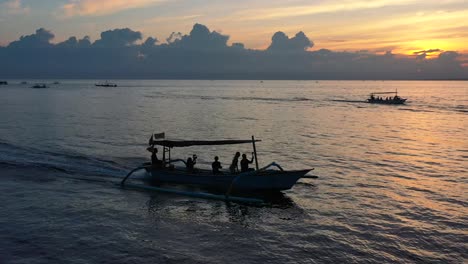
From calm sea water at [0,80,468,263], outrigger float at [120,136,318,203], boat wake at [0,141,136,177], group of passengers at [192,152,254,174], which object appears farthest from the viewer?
boat wake at [0,141,136,177]

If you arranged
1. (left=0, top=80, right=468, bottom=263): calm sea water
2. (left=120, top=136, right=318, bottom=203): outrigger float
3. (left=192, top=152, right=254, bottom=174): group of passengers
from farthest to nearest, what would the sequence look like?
(left=192, top=152, right=254, bottom=174): group of passengers < (left=120, top=136, right=318, bottom=203): outrigger float < (left=0, top=80, right=468, bottom=263): calm sea water

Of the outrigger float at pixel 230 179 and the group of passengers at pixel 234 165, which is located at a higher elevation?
the group of passengers at pixel 234 165

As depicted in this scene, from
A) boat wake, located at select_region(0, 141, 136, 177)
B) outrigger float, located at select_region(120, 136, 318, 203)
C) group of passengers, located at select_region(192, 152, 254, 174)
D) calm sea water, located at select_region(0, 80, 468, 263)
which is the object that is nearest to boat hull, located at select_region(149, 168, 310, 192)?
outrigger float, located at select_region(120, 136, 318, 203)

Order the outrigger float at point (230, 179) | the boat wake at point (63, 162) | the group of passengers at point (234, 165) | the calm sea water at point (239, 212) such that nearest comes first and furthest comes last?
the calm sea water at point (239, 212) → the outrigger float at point (230, 179) → the group of passengers at point (234, 165) → the boat wake at point (63, 162)

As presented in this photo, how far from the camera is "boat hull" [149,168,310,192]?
25.2 meters

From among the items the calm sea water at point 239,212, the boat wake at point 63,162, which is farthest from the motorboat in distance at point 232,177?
the boat wake at point 63,162

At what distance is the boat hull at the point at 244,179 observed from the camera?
25.2 m

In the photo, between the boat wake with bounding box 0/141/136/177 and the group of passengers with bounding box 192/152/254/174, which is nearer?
the group of passengers with bounding box 192/152/254/174

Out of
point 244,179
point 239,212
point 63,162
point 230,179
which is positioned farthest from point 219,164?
point 63,162

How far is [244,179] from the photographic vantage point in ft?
84.7

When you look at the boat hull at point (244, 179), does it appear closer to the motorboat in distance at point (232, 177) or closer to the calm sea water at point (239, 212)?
the motorboat in distance at point (232, 177)

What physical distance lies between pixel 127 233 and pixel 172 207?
4481mm

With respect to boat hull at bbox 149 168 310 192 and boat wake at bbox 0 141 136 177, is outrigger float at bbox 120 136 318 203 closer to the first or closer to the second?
boat hull at bbox 149 168 310 192

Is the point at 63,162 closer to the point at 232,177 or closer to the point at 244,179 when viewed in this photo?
the point at 232,177
